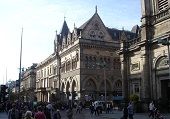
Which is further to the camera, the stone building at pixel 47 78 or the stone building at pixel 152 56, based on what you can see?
the stone building at pixel 47 78

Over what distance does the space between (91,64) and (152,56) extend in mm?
27858

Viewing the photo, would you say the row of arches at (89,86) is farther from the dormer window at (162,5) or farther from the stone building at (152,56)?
the dormer window at (162,5)

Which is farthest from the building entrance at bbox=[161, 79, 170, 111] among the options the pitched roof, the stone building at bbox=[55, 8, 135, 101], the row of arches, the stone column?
the pitched roof

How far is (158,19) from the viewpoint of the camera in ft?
124

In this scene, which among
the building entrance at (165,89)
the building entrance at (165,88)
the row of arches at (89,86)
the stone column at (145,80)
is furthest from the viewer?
the row of arches at (89,86)

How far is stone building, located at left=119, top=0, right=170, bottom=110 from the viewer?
36812mm

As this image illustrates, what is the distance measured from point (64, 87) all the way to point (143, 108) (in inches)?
1417

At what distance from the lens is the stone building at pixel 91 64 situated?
64125mm

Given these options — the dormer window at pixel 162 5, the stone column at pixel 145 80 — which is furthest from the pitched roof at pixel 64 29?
the dormer window at pixel 162 5

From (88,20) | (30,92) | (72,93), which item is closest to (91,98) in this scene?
(72,93)

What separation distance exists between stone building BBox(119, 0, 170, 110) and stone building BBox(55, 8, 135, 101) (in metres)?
20.0

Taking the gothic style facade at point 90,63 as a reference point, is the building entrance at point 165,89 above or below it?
below

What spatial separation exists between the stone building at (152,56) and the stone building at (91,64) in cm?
1999

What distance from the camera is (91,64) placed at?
65688mm
